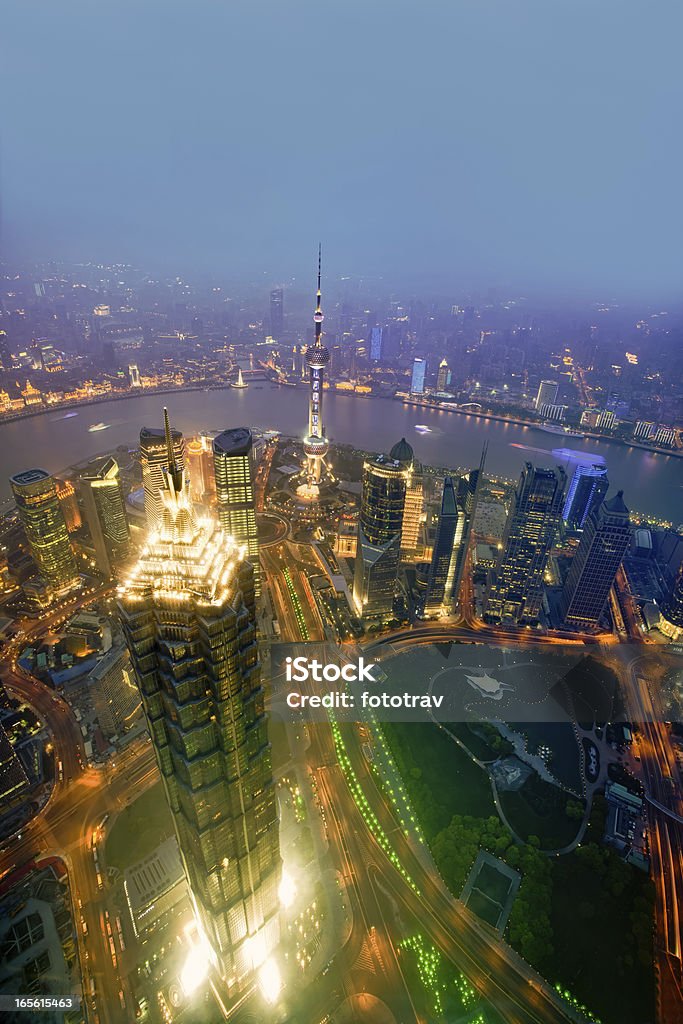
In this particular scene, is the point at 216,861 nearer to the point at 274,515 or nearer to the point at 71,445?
the point at 274,515

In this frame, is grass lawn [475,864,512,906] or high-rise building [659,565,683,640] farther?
high-rise building [659,565,683,640]

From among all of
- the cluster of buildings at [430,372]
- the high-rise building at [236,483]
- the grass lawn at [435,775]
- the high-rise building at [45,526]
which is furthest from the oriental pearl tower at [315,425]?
the grass lawn at [435,775]

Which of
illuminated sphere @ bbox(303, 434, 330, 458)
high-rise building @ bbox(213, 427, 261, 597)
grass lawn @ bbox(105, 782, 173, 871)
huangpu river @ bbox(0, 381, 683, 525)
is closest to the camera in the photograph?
grass lawn @ bbox(105, 782, 173, 871)

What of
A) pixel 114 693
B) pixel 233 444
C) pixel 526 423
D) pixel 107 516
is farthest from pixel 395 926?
pixel 526 423

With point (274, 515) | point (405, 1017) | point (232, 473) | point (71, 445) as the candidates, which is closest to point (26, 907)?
point (405, 1017)

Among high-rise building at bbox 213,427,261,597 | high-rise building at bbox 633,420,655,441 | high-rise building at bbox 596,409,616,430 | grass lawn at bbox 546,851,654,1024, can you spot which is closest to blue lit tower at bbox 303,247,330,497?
high-rise building at bbox 213,427,261,597

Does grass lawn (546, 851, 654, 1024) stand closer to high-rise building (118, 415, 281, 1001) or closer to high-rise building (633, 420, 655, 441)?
high-rise building (118, 415, 281, 1001)

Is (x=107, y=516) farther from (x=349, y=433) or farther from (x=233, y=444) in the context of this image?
(x=349, y=433)

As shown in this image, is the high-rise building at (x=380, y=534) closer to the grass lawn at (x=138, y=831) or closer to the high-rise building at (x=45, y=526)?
the grass lawn at (x=138, y=831)
